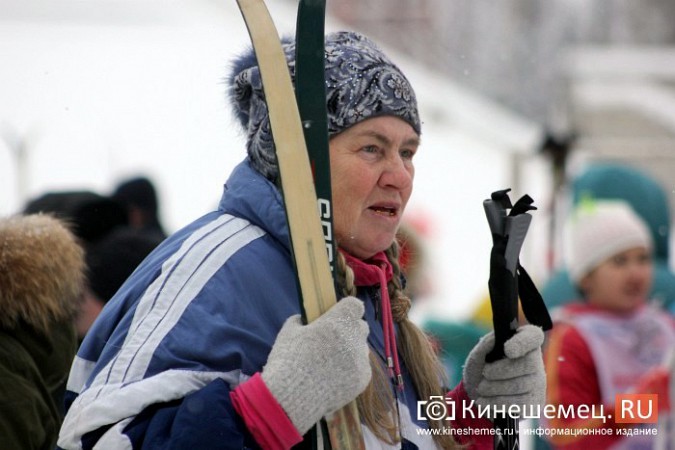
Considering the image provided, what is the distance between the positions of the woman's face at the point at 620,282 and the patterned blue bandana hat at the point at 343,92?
172cm

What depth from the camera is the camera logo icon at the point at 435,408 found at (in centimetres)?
194

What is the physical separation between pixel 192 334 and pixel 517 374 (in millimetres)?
670

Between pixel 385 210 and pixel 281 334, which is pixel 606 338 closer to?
pixel 385 210

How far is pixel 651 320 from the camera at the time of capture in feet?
11.3

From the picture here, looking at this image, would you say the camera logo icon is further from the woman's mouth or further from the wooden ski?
the woman's mouth

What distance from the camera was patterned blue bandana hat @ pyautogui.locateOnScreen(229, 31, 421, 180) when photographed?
186 cm

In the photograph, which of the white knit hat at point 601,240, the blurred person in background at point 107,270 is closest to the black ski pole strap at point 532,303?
the blurred person in background at point 107,270

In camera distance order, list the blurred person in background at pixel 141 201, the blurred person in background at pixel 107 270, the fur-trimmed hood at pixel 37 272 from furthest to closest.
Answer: the blurred person in background at pixel 141 201, the blurred person in background at pixel 107 270, the fur-trimmed hood at pixel 37 272

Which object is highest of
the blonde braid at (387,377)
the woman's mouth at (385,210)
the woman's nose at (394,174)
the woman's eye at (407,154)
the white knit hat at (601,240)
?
the woman's eye at (407,154)

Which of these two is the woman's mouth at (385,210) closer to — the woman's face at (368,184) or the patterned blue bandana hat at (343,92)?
the woman's face at (368,184)

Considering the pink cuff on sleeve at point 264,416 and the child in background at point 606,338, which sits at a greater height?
the pink cuff on sleeve at point 264,416

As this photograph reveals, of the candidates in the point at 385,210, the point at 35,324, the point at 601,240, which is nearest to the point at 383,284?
the point at 385,210

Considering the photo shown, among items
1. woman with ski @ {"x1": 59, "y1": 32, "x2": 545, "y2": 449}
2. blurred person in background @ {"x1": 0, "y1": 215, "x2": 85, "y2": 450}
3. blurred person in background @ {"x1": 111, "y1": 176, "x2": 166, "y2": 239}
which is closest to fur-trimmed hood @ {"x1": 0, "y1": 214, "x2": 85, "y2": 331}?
blurred person in background @ {"x1": 0, "y1": 215, "x2": 85, "y2": 450}

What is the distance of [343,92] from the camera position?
1861 millimetres
